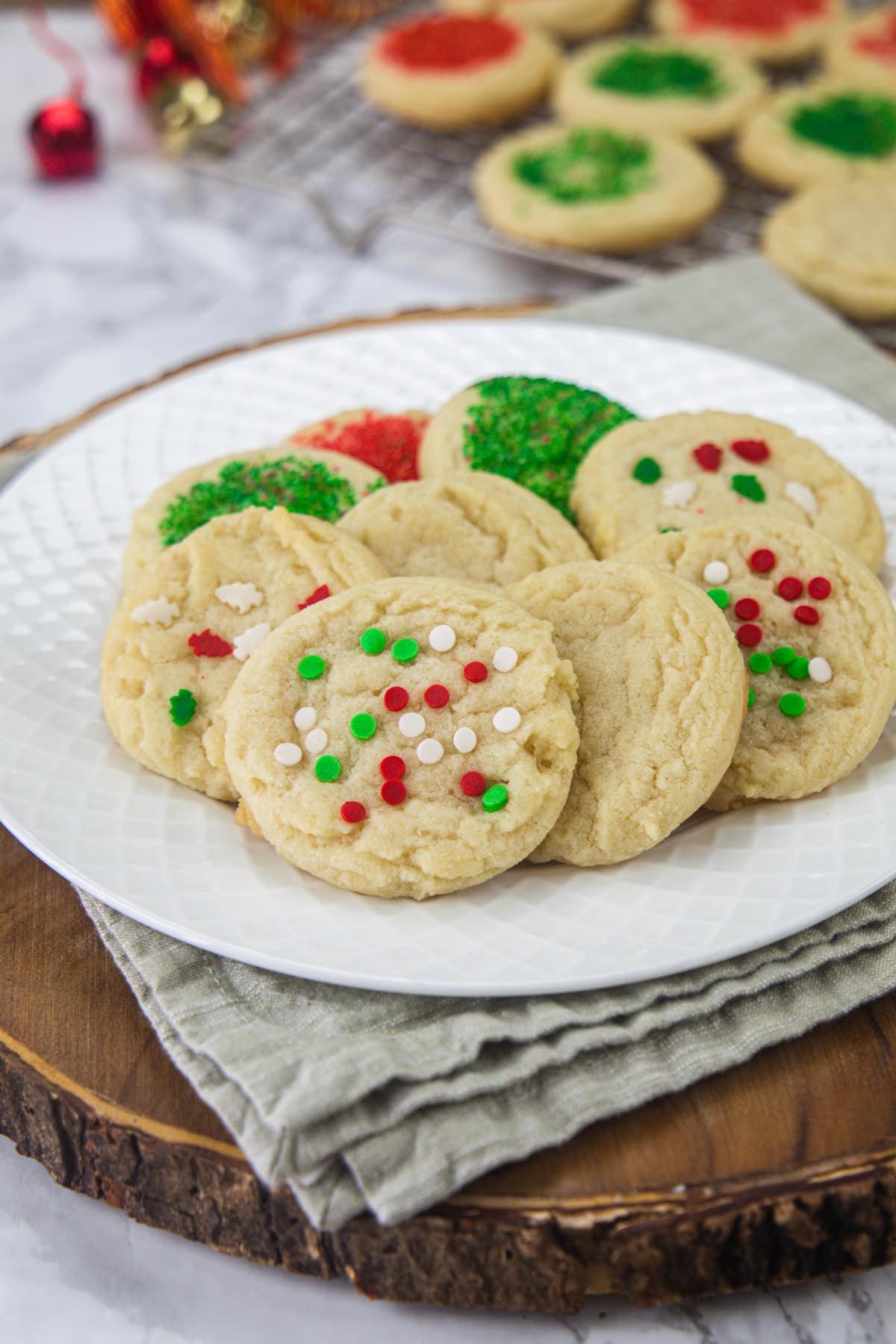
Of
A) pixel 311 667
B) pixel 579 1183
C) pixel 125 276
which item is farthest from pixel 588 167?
pixel 579 1183

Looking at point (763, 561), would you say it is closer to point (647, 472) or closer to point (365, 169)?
point (647, 472)

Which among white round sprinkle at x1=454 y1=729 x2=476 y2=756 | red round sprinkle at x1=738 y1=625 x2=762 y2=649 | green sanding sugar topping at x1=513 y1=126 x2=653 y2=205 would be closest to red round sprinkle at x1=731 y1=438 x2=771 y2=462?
red round sprinkle at x1=738 y1=625 x2=762 y2=649

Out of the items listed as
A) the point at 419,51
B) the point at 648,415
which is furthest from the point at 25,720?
the point at 419,51

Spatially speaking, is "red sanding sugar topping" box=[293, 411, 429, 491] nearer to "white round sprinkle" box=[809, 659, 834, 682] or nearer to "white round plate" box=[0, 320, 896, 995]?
"white round plate" box=[0, 320, 896, 995]

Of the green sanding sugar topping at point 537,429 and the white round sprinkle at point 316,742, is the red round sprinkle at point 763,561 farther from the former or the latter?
the white round sprinkle at point 316,742

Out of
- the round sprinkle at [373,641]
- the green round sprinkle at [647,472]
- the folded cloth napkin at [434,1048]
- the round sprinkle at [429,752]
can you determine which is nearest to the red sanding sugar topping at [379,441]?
the green round sprinkle at [647,472]
